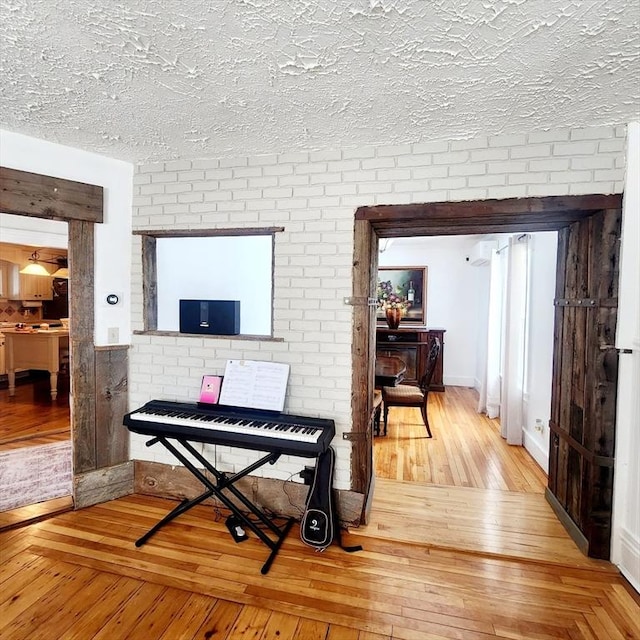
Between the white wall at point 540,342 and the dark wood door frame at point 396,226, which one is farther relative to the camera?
the white wall at point 540,342

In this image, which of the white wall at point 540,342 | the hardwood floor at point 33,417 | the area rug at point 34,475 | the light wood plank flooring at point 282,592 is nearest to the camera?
the light wood plank flooring at point 282,592

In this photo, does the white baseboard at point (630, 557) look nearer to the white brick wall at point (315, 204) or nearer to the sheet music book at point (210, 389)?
the white brick wall at point (315, 204)

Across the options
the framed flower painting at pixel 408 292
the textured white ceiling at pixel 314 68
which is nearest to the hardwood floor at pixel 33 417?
the textured white ceiling at pixel 314 68

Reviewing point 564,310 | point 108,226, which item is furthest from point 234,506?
point 564,310

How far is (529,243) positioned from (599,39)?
99.7 inches

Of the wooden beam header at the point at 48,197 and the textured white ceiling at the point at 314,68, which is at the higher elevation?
the textured white ceiling at the point at 314,68

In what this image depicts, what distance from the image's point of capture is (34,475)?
2.86m

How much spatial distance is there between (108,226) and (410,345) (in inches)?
176

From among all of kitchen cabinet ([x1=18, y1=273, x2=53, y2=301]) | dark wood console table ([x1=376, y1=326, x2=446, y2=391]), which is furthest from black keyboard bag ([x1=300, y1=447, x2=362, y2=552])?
kitchen cabinet ([x1=18, y1=273, x2=53, y2=301])

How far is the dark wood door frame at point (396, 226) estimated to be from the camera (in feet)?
6.61

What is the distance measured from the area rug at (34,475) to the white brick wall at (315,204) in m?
0.71

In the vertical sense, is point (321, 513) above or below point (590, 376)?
below

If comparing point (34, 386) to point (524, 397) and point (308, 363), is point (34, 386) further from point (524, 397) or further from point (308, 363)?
point (524, 397)

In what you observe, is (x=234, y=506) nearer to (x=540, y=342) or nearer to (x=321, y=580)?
(x=321, y=580)
